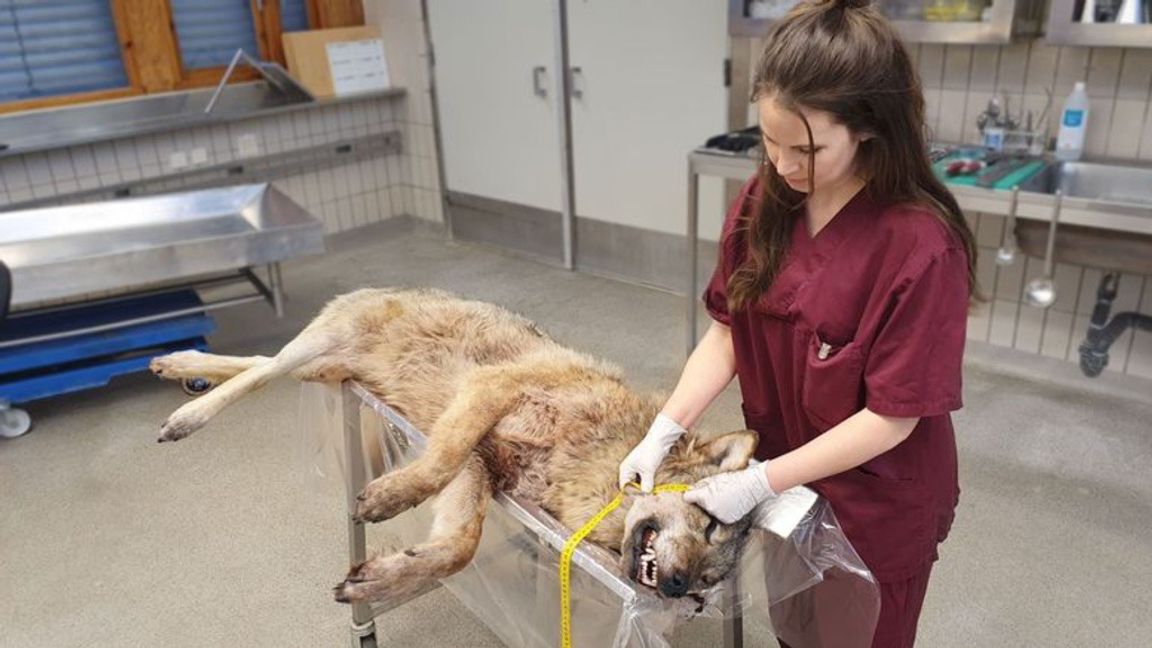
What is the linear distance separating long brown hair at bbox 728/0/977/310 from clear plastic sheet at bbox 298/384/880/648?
1.52 ft

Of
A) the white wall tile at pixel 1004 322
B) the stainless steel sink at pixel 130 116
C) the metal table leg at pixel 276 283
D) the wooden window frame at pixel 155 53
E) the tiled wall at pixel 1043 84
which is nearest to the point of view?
the tiled wall at pixel 1043 84

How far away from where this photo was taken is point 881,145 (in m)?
1.20

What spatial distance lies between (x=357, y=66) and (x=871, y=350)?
4.64 metres

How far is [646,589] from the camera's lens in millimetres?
1156

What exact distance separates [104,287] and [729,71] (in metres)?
2.79

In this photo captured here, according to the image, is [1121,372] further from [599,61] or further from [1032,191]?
[599,61]

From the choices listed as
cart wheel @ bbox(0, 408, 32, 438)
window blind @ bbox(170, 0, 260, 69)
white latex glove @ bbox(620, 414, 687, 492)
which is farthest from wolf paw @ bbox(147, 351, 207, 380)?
window blind @ bbox(170, 0, 260, 69)

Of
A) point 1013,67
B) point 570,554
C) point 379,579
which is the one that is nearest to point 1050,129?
point 1013,67

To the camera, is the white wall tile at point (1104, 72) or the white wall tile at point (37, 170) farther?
the white wall tile at point (37, 170)

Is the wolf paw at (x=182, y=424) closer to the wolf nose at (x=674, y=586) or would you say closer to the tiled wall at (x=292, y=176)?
the wolf nose at (x=674, y=586)

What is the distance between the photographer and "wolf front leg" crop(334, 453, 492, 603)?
4.27 feet

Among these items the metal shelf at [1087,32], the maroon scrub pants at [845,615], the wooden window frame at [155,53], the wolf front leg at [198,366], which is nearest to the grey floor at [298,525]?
the wolf front leg at [198,366]

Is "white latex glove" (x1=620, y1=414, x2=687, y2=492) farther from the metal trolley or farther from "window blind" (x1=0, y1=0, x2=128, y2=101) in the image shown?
"window blind" (x1=0, y1=0, x2=128, y2=101)

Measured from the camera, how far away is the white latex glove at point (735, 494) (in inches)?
49.1
